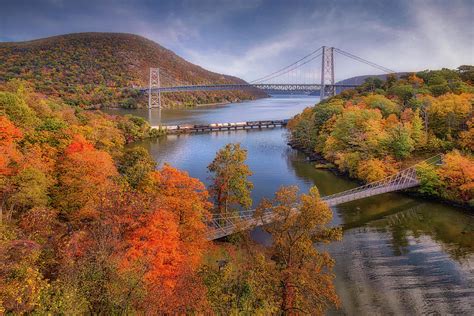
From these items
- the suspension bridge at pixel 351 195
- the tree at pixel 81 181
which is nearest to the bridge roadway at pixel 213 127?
the suspension bridge at pixel 351 195

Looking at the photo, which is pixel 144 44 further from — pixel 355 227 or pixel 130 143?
pixel 355 227

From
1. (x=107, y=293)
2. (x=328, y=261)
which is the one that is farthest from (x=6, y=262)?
(x=328, y=261)

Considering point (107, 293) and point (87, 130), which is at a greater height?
point (87, 130)

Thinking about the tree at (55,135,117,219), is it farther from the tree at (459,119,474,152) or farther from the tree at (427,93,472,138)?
the tree at (427,93,472,138)

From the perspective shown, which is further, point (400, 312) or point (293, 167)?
point (293, 167)

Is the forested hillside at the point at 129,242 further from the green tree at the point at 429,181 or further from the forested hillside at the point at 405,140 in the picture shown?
the forested hillside at the point at 405,140

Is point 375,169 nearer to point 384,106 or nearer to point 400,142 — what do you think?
point 400,142
